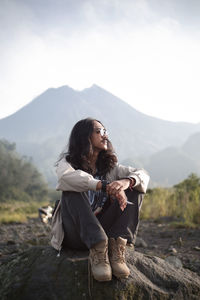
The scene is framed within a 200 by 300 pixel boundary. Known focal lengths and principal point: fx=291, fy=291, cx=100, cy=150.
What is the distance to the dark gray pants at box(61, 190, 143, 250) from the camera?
225 cm

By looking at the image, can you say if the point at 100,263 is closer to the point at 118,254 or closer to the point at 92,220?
the point at 118,254

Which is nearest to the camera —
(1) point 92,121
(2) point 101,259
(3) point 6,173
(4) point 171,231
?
(2) point 101,259

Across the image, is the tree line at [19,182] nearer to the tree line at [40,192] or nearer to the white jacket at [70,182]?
the tree line at [40,192]

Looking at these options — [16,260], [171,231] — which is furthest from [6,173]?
[16,260]

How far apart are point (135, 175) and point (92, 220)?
26.4 inches

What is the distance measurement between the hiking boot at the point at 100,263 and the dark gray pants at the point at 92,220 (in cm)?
6

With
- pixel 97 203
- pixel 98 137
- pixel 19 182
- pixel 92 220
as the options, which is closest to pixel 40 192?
Answer: pixel 19 182

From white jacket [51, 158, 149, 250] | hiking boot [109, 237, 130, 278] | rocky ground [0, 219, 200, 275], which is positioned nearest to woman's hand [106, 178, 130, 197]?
white jacket [51, 158, 149, 250]

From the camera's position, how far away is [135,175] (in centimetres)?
271

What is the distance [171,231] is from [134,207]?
4.26 meters

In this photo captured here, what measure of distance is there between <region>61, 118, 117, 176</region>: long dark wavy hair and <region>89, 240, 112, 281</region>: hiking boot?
33.7 inches

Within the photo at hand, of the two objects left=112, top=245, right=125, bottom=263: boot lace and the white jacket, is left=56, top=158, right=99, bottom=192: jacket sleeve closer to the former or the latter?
the white jacket

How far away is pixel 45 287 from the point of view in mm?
2318

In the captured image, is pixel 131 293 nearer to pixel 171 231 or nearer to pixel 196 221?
pixel 171 231
